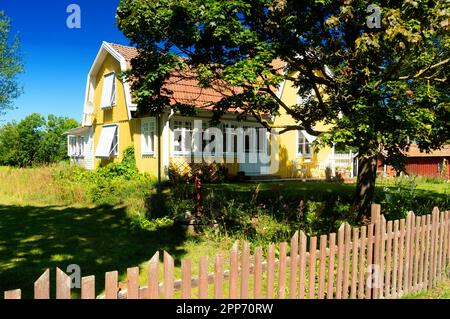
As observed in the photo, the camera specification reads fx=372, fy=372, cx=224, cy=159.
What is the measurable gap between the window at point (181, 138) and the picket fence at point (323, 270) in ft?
45.1

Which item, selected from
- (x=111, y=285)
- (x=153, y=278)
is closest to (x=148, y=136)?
(x=153, y=278)

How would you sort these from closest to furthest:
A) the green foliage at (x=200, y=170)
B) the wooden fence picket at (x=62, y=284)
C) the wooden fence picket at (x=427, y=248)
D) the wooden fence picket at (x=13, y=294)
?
the wooden fence picket at (x=13, y=294)
the wooden fence picket at (x=62, y=284)
the wooden fence picket at (x=427, y=248)
the green foliage at (x=200, y=170)

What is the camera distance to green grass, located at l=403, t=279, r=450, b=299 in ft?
16.5

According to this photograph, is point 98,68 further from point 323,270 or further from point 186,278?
point 186,278

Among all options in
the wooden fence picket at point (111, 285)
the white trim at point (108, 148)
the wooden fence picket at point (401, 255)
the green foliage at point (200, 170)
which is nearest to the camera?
the wooden fence picket at point (111, 285)

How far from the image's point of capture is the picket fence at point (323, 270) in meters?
2.71

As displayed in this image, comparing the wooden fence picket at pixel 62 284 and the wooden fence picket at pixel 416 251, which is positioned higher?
the wooden fence picket at pixel 62 284

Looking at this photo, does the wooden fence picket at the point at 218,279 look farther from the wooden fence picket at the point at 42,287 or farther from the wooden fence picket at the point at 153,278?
the wooden fence picket at the point at 42,287

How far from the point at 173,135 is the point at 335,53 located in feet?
37.9

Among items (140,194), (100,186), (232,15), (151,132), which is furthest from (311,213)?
(151,132)

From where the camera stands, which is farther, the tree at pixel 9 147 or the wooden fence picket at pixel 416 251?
the tree at pixel 9 147

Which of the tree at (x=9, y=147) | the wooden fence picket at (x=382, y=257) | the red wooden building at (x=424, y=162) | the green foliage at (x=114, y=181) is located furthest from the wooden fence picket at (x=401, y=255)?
the tree at (x=9, y=147)
